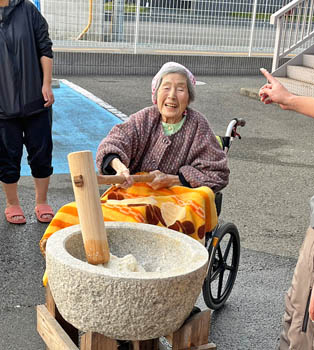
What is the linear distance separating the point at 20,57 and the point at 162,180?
1.83 metres

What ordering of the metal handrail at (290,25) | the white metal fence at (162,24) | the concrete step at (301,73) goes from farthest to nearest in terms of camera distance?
the white metal fence at (162,24), the metal handrail at (290,25), the concrete step at (301,73)

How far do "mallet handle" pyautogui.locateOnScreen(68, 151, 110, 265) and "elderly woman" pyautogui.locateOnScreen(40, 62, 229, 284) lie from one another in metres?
0.53

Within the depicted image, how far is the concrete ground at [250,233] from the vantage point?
371 cm

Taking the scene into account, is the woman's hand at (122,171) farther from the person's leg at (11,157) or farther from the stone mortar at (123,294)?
the person's leg at (11,157)

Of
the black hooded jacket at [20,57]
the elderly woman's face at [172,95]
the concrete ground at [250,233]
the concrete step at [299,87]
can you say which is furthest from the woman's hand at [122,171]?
the concrete step at [299,87]

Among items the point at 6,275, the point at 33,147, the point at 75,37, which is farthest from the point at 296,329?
the point at 75,37

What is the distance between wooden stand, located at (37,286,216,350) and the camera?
106 inches

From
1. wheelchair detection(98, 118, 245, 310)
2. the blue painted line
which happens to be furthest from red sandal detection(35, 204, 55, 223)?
wheelchair detection(98, 118, 245, 310)

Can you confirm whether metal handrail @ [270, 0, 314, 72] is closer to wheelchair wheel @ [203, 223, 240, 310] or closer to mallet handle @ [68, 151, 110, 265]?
wheelchair wheel @ [203, 223, 240, 310]

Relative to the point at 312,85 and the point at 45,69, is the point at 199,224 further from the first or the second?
the point at 312,85

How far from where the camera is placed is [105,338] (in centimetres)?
259

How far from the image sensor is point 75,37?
12.9 m

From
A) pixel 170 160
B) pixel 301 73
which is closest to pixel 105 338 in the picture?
pixel 170 160

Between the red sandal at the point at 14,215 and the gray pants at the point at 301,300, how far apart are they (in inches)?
111
